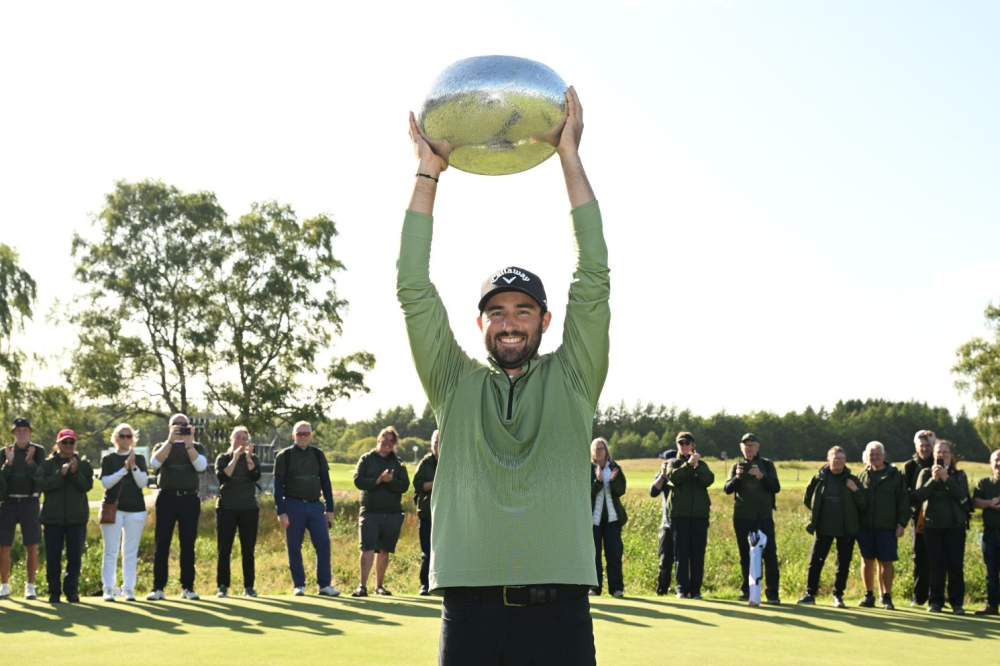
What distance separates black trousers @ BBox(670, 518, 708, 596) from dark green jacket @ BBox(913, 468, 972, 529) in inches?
121

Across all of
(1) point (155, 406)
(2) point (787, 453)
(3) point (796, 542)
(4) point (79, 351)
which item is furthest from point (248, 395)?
(2) point (787, 453)

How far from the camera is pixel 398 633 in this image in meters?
9.80

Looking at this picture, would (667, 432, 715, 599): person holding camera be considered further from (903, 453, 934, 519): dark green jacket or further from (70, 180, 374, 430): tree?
(70, 180, 374, 430): tree

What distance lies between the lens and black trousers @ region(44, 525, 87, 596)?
512 inches

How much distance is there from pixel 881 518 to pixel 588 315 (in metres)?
12.2

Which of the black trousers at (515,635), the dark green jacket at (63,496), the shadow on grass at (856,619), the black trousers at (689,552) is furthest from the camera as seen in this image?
the black trousers at (689,552)

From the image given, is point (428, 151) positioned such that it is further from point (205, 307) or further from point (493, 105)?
point (205, 307)

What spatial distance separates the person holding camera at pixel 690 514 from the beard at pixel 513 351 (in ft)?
36.9

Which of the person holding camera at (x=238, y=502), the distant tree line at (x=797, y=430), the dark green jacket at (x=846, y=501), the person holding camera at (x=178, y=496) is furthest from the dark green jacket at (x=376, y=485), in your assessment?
the distant tree line at (x=797, y=430)

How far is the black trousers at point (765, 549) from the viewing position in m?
14.5

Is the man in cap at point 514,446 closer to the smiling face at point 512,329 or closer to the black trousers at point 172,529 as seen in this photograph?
the smiling face at point 512,329

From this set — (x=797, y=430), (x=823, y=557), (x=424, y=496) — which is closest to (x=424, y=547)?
(x=424, y=496)

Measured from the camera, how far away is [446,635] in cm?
356

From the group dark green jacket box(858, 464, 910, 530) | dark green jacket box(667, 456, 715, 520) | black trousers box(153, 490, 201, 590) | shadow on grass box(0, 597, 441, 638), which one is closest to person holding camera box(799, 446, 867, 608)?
dark green jacket box(858, 464, 910, 530)
